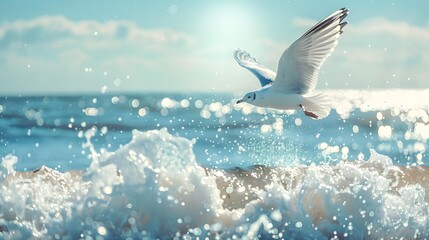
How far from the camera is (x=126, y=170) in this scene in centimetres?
565

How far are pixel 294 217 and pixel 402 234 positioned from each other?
89cm

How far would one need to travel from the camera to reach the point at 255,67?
8.19m

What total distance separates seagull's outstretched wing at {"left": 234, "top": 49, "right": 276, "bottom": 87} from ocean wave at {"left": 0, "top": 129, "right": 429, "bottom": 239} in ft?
6.43

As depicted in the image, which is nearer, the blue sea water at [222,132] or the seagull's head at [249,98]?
the seagull's head at [249,98]

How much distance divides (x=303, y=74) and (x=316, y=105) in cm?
40

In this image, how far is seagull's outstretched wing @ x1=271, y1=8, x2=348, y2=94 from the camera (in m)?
6.64

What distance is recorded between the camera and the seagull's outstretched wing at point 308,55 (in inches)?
261

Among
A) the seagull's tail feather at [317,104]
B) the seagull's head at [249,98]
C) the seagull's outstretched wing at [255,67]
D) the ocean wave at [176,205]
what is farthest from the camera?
the seagull's outstretched wing at [255,67]

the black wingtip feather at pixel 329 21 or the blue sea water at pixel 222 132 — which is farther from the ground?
the blue sea water at pixel 222 132

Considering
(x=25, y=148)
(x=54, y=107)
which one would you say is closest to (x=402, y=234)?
(x=25, y=148)

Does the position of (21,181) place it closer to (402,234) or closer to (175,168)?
(175,168)

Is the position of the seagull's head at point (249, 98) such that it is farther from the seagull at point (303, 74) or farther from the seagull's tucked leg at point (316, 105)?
the seagull's tucked leg at point (316, 105)

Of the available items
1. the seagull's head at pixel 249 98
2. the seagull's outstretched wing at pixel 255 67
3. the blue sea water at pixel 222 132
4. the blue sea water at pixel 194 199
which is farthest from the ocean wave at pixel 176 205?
the blue sea water at pixel 222 132

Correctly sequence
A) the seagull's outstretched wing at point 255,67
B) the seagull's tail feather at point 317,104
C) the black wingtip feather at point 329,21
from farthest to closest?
the seagull's outstretched wing at point 255,67 → the seagull's tail feather at point 317,104 → the black wingtip feather at point 329,21
